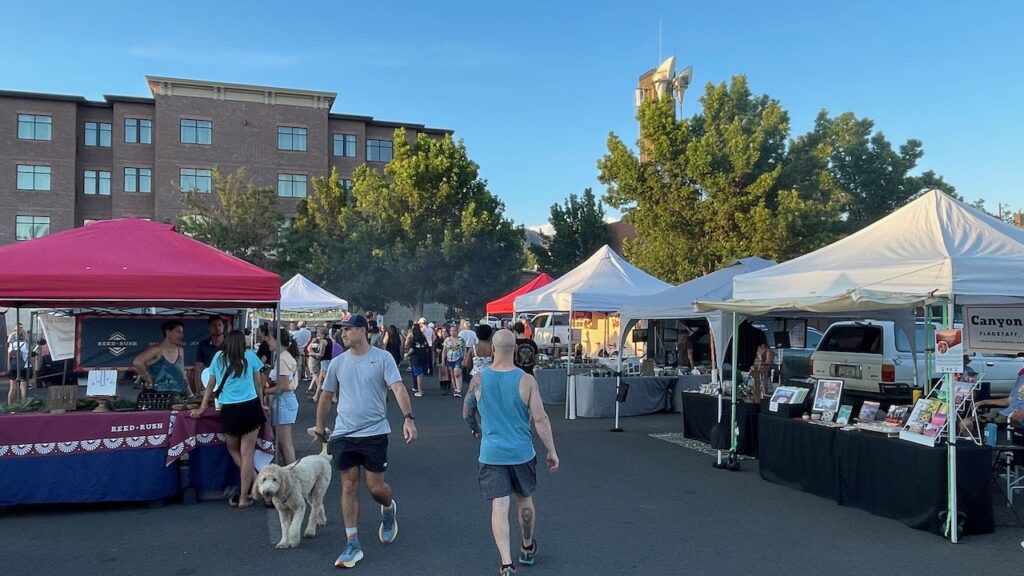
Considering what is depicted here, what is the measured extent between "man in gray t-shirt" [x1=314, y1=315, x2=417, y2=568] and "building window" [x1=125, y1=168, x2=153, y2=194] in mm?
41393

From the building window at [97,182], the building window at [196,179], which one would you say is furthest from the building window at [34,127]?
A: the building window at [196,179]

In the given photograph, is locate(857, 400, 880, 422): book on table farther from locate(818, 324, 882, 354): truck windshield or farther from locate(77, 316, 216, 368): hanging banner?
locate(77, 316, 216, 368): hanging banner

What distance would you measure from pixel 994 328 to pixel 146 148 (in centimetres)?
4309

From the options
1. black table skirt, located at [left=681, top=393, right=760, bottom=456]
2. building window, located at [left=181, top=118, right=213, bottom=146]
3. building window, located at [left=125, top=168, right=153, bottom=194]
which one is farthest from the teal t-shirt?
building window, located at [left=125, top=168, right=153, bottom=194]

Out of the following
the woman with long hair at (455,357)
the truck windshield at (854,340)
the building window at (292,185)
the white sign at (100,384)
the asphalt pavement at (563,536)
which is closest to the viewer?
the asphalt pavement at (563,536)

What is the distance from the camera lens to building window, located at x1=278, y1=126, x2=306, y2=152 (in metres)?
42.6

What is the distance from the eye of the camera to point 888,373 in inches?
484

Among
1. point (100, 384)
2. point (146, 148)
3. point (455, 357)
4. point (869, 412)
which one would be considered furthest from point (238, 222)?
point (869, 412)

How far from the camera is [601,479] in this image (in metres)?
8.58

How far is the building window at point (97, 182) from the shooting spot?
41.6 m

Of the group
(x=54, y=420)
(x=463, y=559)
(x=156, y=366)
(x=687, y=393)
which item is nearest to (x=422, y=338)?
(x=687, y=393)

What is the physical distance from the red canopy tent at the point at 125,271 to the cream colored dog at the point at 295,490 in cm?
209

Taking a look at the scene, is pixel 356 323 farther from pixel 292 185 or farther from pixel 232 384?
pixel 292 185

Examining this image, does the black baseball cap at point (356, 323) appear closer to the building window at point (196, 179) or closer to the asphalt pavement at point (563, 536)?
the asphalt pavement at point (563, 536)
